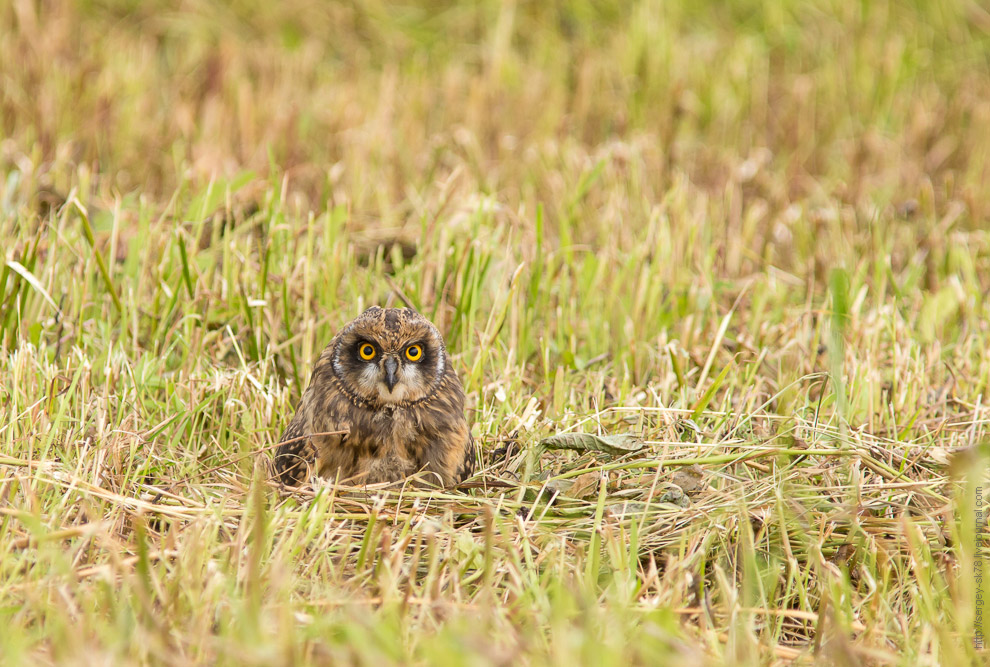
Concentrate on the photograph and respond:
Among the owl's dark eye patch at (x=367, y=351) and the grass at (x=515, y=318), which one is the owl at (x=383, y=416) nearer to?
the owl's dark eye patch at (x=367, y=351)

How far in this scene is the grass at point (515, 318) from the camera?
2568 mm

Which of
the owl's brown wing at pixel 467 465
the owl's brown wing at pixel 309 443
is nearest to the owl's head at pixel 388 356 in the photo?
the owl's brown wing at pixel 309 443

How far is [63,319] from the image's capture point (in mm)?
4133

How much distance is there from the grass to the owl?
165mm

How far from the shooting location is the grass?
257 centimetres

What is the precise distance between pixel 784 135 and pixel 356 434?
474cm

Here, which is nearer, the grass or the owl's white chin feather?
the grass

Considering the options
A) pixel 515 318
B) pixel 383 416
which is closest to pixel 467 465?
pixel 383 416

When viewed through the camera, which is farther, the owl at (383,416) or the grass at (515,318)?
the owl at (383,416)

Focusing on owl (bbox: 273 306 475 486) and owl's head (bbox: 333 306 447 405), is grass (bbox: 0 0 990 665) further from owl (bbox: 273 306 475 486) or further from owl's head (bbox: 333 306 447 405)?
owl's head (bbox: 333 306 447 405)

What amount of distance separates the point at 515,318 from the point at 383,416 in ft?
3.72

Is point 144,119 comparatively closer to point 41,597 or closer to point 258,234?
point 258,234

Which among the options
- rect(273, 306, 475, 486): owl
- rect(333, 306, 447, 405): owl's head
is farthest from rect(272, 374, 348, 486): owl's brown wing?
rect(333, 306, 447, 405): owl's head

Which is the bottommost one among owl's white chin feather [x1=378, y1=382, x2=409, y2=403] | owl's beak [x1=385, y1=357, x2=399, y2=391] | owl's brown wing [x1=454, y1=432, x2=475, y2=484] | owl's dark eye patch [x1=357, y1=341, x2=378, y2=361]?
owl's brown wing [x1=454, y1=432, x2=475, y2=484]
